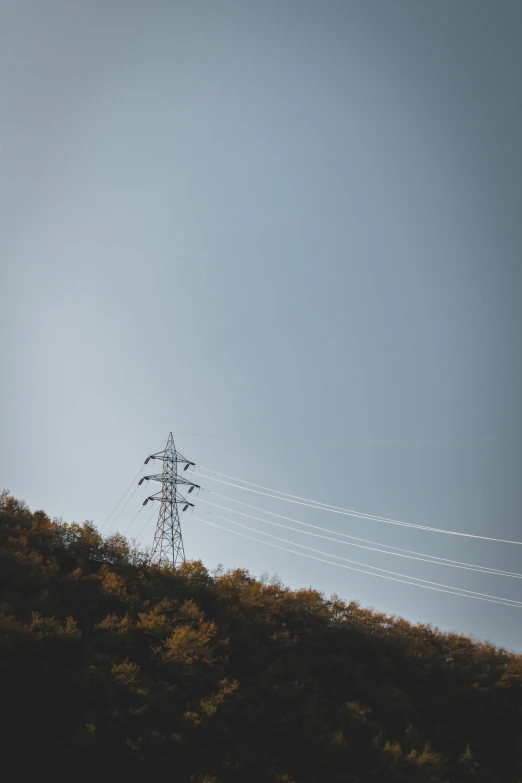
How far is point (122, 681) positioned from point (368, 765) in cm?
856

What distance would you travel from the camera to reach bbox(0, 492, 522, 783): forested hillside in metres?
14.0

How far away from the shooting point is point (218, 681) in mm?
17312

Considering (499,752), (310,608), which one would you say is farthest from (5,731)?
(499,752)

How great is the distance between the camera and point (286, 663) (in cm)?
1977

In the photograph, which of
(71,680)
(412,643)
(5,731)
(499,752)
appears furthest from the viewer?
(412,643)

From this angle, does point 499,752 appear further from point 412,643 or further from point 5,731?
point 5,731

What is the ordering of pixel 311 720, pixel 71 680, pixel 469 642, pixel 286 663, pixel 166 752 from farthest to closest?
pixel 469 642 → pixel 286 663 → pixel 311 720 → pixel 71 680 → pixel 166 752

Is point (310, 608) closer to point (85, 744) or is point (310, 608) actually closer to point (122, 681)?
point (122, 681)

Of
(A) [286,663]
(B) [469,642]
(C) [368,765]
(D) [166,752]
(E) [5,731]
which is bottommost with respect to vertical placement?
(E) [5,731]

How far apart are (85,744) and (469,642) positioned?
20.7 m

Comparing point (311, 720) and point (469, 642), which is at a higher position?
point (469, 642)

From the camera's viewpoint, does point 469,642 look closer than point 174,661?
No

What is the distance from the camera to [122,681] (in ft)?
52.2

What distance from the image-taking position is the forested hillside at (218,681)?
45.9ft
